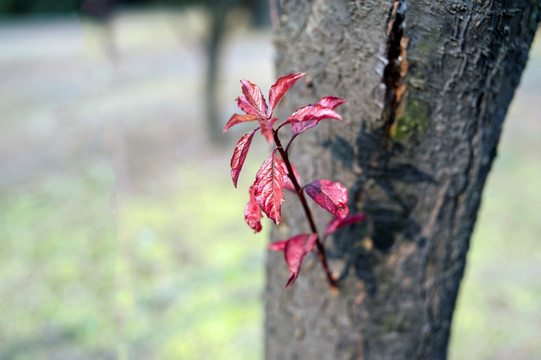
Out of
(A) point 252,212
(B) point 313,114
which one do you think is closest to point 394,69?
(B) point 313,114

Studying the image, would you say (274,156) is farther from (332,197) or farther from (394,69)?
(394,69)

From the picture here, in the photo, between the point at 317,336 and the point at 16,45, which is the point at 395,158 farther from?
Result: the point at 16,45

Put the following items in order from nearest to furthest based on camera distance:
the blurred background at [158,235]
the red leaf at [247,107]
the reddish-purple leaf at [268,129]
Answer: the reddish-purple leaf at [268,129]
the red leaf at [247,107]
the blurred background at [158,235]

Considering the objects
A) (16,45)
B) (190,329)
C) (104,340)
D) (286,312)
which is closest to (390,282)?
(286,312)

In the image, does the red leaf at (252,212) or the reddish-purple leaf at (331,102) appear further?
the red leaf at (252,212)

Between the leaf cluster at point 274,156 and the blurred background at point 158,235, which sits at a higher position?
the leaf cluster at point 274,156

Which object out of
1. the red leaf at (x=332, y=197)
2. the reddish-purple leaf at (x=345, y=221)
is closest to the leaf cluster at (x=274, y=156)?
the red leaf at (x=332, y=197)

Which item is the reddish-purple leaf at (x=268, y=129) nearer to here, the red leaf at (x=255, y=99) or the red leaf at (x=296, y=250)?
the red leaf at (x=255, y=99)
